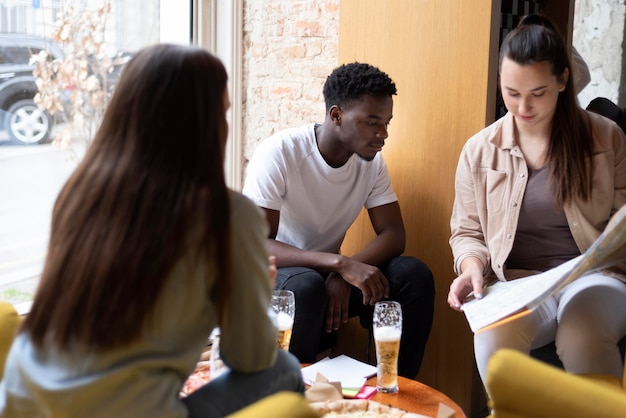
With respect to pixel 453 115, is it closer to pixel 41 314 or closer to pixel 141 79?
pixel 141 79

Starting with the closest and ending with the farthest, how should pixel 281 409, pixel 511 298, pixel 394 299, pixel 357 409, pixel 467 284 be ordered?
pixel 281 409, pixel 357 409, pixel 511 298, pixel 467 284, pixel 394 299

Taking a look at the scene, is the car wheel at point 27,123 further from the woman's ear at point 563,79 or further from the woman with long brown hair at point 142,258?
the woman's ear at point 563,79

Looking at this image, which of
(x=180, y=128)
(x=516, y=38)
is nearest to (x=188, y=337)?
(x=180, y=128)

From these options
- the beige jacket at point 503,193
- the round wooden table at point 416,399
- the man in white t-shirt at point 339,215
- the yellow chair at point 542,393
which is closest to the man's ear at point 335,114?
the man in white t-shirt at point 339,215

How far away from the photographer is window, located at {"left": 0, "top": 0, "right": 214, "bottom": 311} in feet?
8.73

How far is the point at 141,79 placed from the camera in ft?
4.02

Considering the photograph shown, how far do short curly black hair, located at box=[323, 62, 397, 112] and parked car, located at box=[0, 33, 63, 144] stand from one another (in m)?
1.02

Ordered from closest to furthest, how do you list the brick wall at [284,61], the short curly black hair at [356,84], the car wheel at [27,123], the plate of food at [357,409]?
the plate of food at [357,409] < the short curly black hair at [356,84] < the car wheel at [27,123] < the brick wall at [284,61]

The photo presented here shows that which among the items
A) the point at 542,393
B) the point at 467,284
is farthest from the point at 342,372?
the point at 542,393

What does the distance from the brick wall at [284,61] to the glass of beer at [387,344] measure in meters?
1.37

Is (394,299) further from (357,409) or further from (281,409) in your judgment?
(281,409)

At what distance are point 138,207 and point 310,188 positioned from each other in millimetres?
1516

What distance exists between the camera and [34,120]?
274 centimetres

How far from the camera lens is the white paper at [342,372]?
1960 millimetres
